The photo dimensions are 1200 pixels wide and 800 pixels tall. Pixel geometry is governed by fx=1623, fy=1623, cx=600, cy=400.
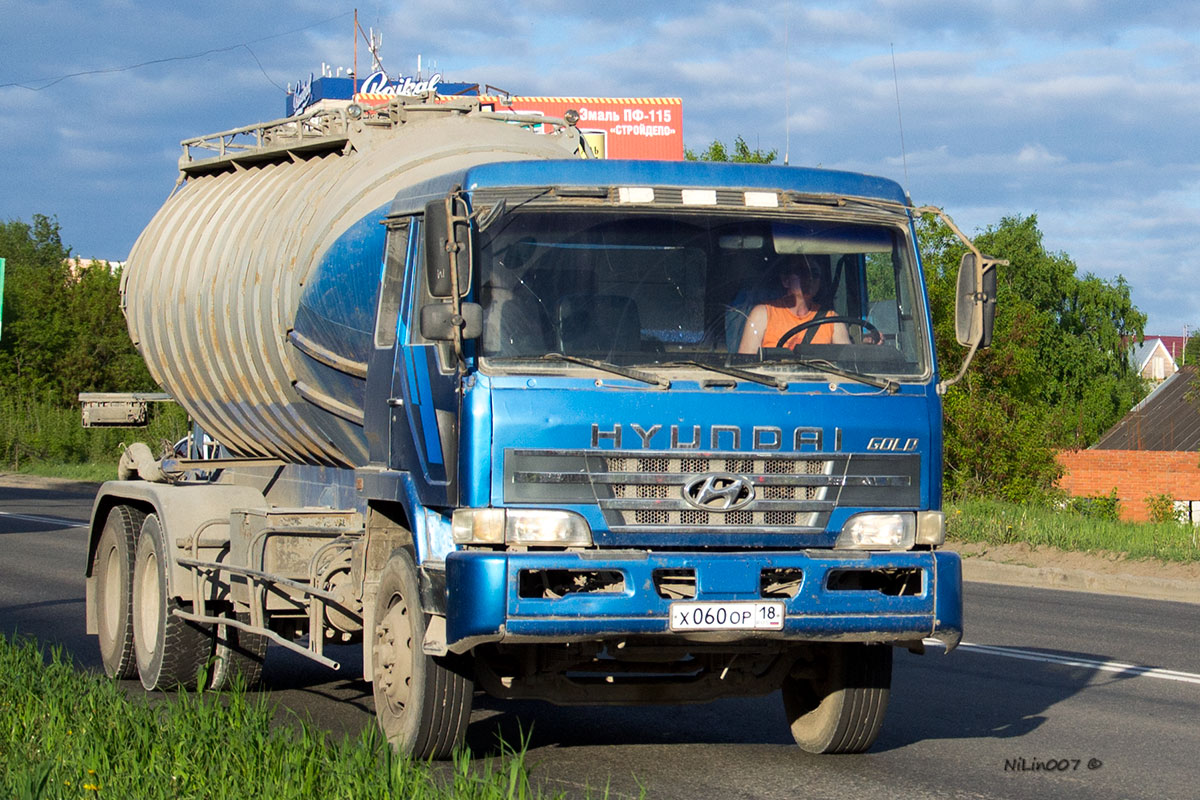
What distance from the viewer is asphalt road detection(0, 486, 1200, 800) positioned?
6.90 meters

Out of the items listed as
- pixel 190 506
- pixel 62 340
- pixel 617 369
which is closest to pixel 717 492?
pixel 617 369

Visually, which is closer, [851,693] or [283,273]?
[851,693]

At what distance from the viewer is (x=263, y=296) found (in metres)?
9.20

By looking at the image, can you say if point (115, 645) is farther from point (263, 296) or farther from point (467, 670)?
point (467, 670)

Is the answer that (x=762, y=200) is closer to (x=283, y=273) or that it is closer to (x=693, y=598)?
(x=693, y=598)

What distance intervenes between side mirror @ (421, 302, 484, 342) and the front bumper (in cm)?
87

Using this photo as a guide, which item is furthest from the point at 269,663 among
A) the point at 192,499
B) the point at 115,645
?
the point at 192,499

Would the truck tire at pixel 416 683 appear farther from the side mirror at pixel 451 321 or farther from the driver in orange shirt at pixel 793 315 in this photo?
the driver in orange shirt at pixel 793 315

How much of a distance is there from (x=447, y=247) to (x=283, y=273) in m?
2.69

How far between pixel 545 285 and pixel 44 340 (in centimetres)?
5582

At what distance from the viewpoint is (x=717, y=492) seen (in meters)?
6.42

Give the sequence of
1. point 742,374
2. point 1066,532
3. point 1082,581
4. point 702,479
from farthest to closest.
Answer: point 1066,532 → point 1082,581 → point 742,374 → point 702,479

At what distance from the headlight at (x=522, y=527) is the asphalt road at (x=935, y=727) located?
907 millimetres

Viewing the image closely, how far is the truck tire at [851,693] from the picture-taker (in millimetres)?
7355
